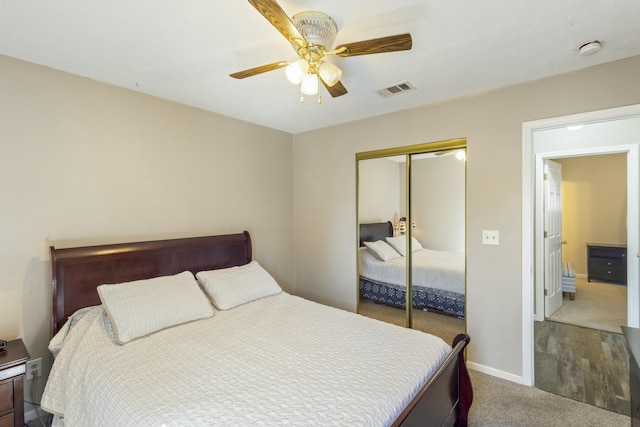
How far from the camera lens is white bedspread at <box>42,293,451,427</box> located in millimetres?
1185

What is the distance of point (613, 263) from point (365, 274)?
4754mm

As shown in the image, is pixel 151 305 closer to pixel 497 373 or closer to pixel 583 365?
pixel 497 373

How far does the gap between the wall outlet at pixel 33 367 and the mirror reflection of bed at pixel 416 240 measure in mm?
2699

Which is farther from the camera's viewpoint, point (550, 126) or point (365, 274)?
point (365, 274)

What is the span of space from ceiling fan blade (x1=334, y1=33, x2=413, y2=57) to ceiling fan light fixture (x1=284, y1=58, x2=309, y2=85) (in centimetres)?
17

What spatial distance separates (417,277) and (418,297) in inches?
7.9

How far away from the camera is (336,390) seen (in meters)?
1.30

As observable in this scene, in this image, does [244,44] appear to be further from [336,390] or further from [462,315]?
[462,315]

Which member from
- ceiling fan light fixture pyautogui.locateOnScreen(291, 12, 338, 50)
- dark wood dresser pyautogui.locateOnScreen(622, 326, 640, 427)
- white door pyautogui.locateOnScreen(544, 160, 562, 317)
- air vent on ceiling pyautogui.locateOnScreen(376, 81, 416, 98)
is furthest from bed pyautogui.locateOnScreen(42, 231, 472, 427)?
white door pyautogui.locateOnScreen(544, 160, 562, 317)

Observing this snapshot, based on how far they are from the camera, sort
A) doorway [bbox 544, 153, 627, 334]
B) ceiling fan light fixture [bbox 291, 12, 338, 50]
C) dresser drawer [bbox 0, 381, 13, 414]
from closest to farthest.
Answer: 1. ceiling fan light fixture [bbox 291, 12, 338, 50]
2. dresser drawer [bbox 0, 381, 13, 414]
3. doorway [bbox 544, 153, 627, 334]

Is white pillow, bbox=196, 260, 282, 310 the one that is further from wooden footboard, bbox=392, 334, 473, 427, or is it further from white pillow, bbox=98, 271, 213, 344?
wooden footboard, bbox=392, 334, 473, 427

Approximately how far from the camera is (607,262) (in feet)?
16.6

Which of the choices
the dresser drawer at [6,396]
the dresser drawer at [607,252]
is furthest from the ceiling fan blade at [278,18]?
the dresser drawer at [607,252]

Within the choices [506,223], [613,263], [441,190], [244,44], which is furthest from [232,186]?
[613,263]
